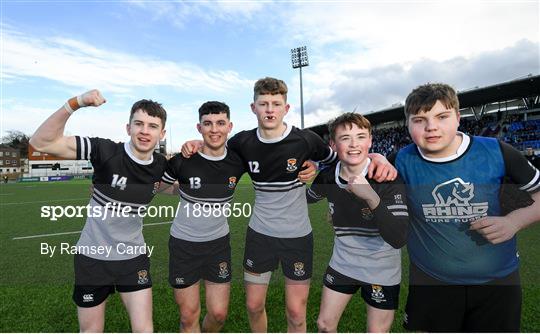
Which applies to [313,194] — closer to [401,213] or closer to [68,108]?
[401,213]

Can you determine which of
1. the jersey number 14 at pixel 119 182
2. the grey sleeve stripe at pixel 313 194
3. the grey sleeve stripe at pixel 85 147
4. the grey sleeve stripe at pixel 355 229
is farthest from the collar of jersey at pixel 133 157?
the grey sleeve stripe at pixel 355 229

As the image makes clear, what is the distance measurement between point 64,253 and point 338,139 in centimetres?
672

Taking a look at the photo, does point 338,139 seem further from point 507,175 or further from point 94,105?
point 94,105

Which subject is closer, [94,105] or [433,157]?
[433,157]

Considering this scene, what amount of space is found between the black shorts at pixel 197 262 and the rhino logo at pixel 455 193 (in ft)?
6.69

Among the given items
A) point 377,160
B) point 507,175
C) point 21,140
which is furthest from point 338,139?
point 21,140

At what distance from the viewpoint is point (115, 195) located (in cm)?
327

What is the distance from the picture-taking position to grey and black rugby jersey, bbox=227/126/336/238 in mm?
3504

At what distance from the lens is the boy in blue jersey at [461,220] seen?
255 centimetres

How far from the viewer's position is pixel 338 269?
9.80ft

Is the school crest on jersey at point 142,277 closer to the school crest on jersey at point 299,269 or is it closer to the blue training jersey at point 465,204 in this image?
the school crest on jersey at point 299,269

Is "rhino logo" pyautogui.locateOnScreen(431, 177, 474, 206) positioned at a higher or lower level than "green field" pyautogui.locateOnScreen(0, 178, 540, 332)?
higher

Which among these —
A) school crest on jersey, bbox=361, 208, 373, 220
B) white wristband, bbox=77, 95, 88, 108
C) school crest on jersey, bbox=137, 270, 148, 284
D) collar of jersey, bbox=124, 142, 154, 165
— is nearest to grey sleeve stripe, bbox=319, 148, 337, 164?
school crest on jersey, bbox=361, 208, 373, 220

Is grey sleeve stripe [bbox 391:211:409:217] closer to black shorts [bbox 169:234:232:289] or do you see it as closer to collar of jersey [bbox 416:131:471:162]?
collar of jersey [bbox 416:131:471:162]
